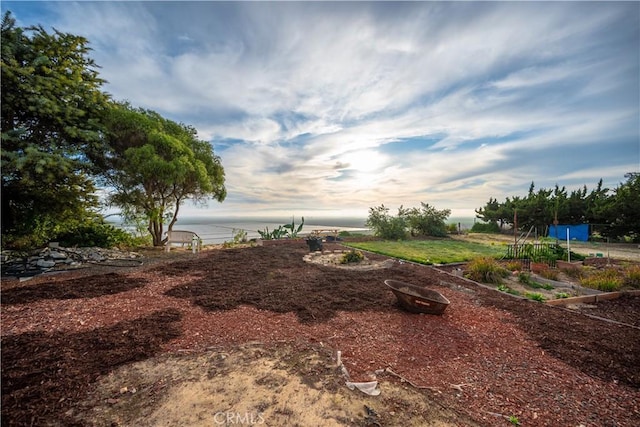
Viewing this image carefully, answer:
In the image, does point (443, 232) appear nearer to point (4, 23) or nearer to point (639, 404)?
point (639, 404)

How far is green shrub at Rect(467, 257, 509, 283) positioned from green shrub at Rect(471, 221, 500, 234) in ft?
68.1

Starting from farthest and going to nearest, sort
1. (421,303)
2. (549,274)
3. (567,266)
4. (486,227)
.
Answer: (486,227) → (567,266) → (549,274) → (421,303)

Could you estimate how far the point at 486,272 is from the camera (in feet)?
23.8

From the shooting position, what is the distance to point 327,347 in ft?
11.5

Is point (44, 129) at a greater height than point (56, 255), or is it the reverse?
point (44, 129)

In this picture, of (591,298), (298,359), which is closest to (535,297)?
(591,298)

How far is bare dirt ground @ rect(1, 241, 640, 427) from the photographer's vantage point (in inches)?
91.8

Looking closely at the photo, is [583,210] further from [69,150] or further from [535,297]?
[69,150]

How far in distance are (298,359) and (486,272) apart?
21.6 feet

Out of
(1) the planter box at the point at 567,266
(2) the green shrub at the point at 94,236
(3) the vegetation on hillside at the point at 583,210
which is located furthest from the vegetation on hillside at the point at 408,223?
(2) the green shrub at the point at 94,236

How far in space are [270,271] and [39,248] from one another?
7973mm

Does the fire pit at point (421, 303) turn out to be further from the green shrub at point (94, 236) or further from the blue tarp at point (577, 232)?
the blue tarp at point (577, 232)

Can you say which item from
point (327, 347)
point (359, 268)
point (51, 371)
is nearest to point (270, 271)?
point (359, 268)

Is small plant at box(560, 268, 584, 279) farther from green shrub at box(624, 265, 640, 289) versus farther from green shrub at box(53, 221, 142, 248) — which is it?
green shrub at box(53, 221, 142, 248)
